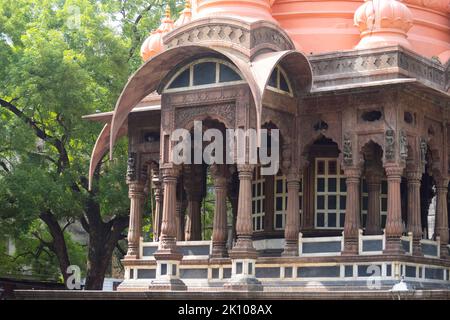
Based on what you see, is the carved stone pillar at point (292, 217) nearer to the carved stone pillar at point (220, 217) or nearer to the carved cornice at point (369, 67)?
the carved stone pillar at point (220, 217)

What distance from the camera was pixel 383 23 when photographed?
71.7 ft

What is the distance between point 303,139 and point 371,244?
2604 millimetres

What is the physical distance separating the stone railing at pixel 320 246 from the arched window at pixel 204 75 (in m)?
3.35

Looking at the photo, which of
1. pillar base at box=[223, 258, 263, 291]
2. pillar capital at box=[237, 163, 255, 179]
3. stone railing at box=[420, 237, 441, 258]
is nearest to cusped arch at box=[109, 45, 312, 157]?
pillar capital at box=[237, 163, 255, 179]

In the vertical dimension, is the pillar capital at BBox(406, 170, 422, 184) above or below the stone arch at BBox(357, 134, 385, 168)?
below

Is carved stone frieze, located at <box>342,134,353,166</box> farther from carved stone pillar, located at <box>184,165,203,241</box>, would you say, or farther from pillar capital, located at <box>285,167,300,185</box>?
carved stone pillar, located at <box>184,165,203,241</box>

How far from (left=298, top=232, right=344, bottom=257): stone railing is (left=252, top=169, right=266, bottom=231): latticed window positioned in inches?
91.4

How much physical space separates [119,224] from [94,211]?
0.78m

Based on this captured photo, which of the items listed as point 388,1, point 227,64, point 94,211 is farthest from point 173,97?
point 94,211

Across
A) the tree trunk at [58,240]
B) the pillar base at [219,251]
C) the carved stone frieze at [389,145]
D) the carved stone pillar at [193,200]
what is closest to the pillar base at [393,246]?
the carved stone frieze at [389,145]

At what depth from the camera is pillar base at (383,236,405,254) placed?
20.1m

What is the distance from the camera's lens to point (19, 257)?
32.6 m

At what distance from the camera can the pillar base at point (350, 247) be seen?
2050 cm
